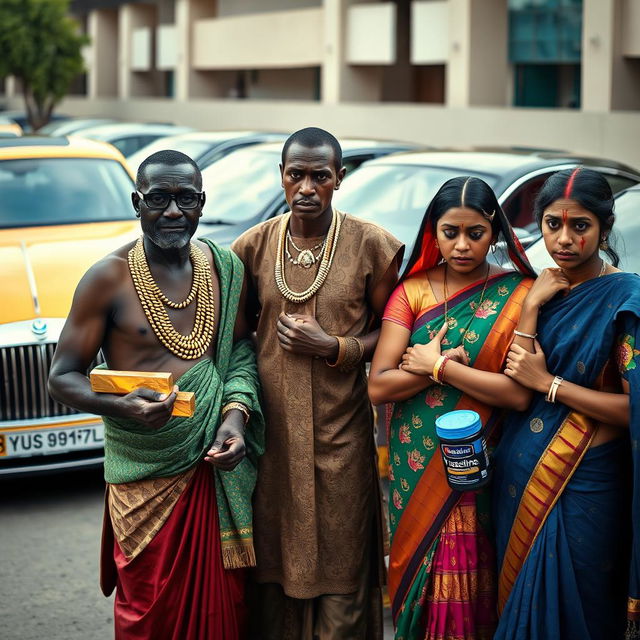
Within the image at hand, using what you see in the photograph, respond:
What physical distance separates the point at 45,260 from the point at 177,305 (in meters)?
2.99

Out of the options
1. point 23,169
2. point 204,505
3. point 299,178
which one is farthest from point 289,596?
point 23,169

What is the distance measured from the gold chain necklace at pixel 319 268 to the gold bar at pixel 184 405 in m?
0.56

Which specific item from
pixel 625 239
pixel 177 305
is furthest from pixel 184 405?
pixel 625 239

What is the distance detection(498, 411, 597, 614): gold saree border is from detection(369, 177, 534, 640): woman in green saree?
0.49 ft

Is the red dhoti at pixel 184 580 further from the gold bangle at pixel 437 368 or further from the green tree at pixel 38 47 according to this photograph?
the green tree at pixel 38 47

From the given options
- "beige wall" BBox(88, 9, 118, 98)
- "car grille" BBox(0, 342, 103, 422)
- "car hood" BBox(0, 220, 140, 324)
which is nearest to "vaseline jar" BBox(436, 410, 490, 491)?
"car grille" BBox(0, 342, 103, 422)

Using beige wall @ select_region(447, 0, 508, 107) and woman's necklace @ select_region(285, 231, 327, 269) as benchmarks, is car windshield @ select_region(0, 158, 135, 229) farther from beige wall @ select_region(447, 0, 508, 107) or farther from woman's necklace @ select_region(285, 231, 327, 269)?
beige wall @ select_region(447, 0, 508, 107)

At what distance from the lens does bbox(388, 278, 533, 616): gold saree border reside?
3207 mm

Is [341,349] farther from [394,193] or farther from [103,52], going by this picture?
[103,52]

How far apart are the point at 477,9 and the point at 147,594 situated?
15.5 m

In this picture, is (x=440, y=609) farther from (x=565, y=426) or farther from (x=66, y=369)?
(x=66, y=369)

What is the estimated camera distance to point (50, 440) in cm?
542

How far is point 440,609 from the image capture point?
3273mm

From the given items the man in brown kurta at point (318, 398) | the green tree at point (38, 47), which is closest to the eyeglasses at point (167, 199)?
the man in brown kurta at point (318, 398)
